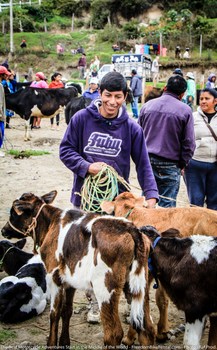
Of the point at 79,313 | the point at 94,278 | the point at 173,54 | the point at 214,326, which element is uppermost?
the point at 173,54

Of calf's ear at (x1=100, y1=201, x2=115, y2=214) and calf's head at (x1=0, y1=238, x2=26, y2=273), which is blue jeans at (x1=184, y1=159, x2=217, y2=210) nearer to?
calf's ear at (x1=100, y1=201, x2=115, y2=214)

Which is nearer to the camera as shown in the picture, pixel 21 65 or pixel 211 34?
pixel 21 65

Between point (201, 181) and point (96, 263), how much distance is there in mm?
3020

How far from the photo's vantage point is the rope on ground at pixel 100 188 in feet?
14.3

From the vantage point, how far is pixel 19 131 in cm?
1773

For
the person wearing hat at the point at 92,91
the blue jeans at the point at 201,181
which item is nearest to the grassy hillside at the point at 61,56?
the person wearing hat at the point at 92,91

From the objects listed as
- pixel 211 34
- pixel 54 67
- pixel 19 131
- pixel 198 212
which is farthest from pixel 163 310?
pixel 211 34

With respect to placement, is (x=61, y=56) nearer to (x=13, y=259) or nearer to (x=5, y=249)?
(x=5, y=249)

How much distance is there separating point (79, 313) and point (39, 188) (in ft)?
16.3

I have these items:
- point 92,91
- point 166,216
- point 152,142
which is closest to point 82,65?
point 92,91

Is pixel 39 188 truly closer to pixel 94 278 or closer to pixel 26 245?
pixel 26 245

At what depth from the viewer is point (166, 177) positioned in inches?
237

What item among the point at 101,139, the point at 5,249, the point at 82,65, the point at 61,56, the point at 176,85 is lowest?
the point at 5,249

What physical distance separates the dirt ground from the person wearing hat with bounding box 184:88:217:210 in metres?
1.69
